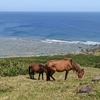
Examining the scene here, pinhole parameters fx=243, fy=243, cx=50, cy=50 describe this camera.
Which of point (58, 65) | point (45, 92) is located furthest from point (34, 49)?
point (45, 92)

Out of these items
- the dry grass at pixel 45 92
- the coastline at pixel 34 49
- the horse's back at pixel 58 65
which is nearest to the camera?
the dry grass at pixel 45 92

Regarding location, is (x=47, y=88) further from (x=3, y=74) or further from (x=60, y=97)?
(x=3, y=74)

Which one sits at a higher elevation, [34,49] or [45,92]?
[45,92]

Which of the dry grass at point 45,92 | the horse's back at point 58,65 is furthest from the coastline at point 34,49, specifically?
the dry grass at point 45,92

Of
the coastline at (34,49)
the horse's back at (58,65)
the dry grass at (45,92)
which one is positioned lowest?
the coastline at (34,49)

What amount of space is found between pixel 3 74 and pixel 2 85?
7355 mm

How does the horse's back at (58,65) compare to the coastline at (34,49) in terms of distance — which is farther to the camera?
the coastline at (34,49)

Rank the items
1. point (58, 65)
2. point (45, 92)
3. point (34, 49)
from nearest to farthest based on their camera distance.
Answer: point (45, 92) < point (58, 65) < point (34, 49)

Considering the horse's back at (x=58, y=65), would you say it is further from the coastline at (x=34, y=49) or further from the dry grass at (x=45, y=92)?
the coastline at (x=34, y=49)

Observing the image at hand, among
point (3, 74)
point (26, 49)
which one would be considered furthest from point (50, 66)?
point (26, 49)

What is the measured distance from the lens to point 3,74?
2183 centimetres

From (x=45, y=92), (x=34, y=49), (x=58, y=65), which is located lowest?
(x=34, y=49)

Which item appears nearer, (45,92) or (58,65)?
(45,92)

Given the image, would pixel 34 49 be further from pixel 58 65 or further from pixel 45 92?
pixel 45 92
